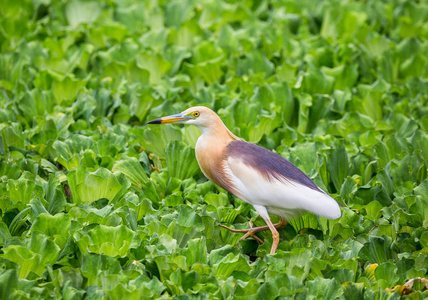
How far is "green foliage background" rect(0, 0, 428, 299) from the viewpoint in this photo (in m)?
2.90

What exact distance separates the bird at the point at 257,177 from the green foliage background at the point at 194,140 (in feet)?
0.56

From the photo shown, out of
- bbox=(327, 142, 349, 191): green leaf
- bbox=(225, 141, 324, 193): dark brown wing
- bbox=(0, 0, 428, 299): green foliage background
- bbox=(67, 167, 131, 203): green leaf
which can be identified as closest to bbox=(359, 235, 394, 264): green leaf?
bbox=(0, 0, 428, 299): green foliage background

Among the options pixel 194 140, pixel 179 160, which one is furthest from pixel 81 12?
pixel 179 160

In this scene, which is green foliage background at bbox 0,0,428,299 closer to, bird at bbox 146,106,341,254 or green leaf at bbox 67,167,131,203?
green leaf at bbox 67,167,131,203

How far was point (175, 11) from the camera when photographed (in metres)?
6.40

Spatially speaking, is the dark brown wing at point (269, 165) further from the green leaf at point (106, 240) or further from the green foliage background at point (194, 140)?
the green leaf at point (106, 240)

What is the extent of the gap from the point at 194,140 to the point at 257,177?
1.01 m

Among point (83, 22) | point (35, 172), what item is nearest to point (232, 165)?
point (35, 172)

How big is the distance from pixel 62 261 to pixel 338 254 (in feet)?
4.43

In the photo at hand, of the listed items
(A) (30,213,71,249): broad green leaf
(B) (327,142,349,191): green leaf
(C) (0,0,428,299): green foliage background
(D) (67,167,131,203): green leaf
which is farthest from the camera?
(B) (327,142,349,191): green leaf

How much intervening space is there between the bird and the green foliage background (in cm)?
17

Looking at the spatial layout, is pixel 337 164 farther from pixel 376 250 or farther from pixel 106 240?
pixel 106 240

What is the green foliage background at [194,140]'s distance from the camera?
290 cm

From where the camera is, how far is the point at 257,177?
3305 mm
